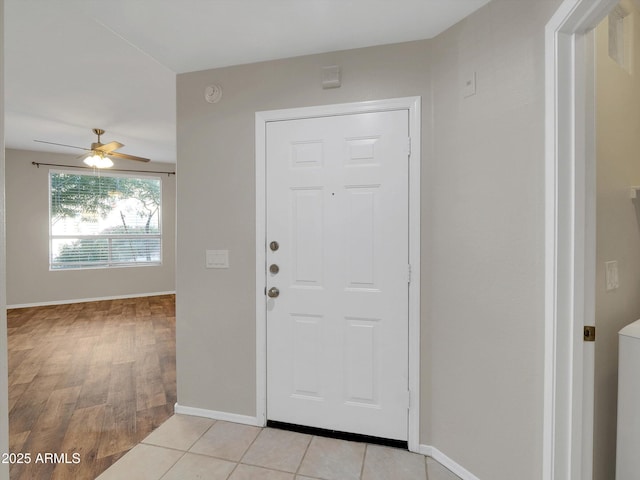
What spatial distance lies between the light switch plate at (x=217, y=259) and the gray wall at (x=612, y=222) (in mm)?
1970

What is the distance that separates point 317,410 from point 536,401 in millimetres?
1220

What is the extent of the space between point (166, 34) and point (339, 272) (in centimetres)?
168

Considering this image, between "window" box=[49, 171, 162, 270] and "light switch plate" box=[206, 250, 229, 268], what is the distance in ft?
15.3

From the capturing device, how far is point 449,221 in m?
1.77

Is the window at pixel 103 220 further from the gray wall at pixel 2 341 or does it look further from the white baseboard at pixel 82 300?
the gray wall at pixel 2 341

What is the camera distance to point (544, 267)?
1.33 m

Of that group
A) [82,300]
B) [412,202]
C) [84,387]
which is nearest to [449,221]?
[412,202]

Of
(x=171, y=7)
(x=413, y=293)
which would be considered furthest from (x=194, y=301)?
(x=171, y=7)

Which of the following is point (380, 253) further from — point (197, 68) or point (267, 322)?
point (197, 68)

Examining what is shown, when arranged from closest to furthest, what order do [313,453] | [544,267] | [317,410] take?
[544,267]
[313,453]
[317,410]

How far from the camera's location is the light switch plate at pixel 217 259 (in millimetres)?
2201

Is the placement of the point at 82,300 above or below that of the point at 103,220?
below

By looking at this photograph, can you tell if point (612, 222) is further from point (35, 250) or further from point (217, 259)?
point (35, 250)

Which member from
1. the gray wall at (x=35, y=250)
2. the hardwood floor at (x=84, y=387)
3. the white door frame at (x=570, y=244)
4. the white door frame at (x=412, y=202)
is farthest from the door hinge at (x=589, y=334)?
the gray wall at (x=35, y=250)
